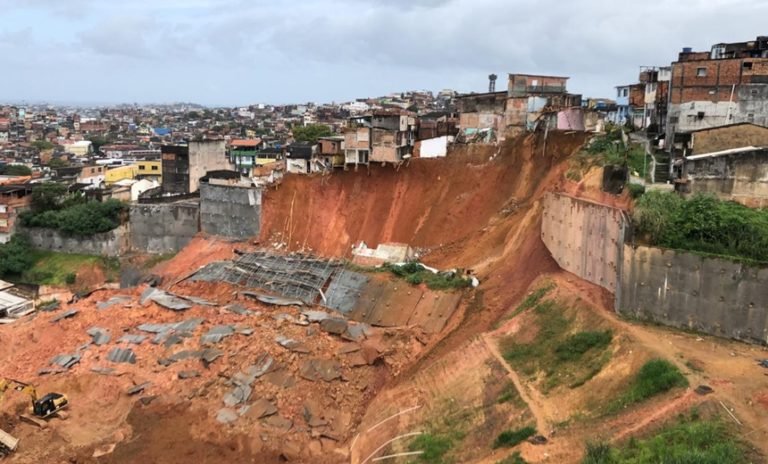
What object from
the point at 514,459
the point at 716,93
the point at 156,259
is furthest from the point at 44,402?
the point at 716,93

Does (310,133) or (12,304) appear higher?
(310,133)

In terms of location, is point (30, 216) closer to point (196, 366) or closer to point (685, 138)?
point (196, 366)

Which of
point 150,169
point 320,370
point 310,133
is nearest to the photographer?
point 320,370

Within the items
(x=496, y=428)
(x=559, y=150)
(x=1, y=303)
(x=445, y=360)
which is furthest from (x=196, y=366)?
(x=559, y=150)

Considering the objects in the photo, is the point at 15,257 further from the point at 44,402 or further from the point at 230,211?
the point at 44,402

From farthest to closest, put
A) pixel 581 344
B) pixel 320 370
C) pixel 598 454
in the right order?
1. pixel 320 370
2. pixel 581 344
3. pixel 598 454

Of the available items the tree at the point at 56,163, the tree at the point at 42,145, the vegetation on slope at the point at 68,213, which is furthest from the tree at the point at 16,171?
the tree at the point at 42,145

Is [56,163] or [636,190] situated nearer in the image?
[636,190]

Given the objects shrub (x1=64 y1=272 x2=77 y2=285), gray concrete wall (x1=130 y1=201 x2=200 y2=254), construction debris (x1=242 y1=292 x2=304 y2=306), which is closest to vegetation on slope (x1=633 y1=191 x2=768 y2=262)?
construction debris (x1=242 y1=292 x2=304 y2=306)

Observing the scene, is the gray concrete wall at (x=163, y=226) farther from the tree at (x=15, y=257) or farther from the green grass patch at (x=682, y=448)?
the green grass patch at (x=682, y=448)
